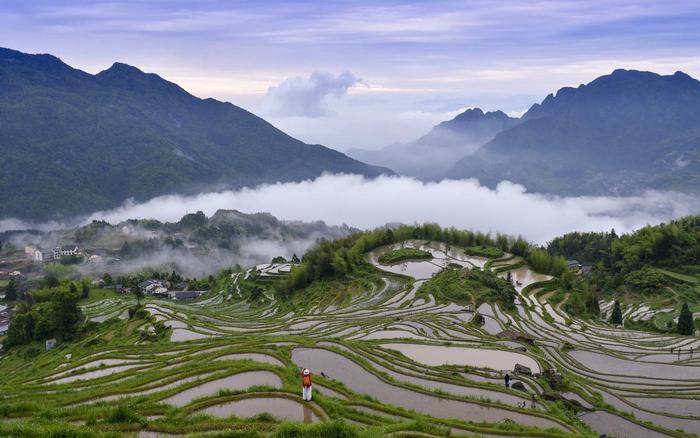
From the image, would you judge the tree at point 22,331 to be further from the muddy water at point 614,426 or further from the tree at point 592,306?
the tree at point 592,306

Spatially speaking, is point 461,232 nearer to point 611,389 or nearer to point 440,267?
point 440,267

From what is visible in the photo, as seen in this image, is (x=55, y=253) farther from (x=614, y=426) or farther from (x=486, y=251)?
(x=614, y=426)

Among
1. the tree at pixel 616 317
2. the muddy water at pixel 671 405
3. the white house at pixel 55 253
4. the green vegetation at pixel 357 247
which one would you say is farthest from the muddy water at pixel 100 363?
the white house at pixel 55 253

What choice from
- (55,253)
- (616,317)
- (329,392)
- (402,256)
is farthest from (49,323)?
(55,253)

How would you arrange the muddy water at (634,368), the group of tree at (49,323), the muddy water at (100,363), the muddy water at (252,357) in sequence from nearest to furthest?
1. the muddy water at (252,357)
2. the muddy water at (100,363)
3. the muddy water at (634,368)
4. the group of tree at (49,323)

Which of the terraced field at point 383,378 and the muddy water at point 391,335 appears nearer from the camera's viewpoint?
the terraced field at point 383,378

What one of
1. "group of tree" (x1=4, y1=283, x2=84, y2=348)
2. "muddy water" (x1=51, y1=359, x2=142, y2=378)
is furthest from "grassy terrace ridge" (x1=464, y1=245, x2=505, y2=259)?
"group of tree" (x1=4, y1=283, x2=84, y2=348)

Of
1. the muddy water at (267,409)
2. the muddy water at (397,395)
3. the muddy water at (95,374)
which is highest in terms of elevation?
the muddy water at (267,409)
